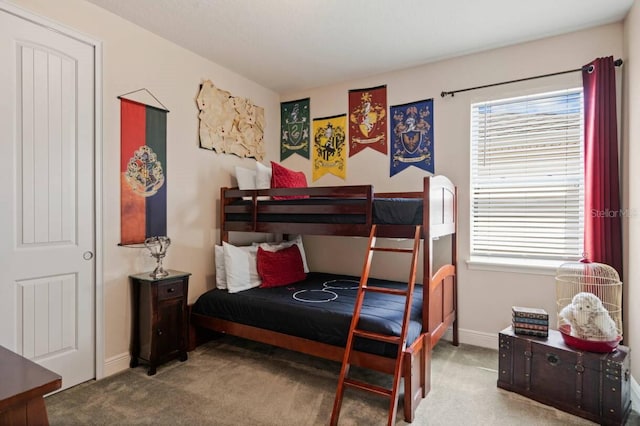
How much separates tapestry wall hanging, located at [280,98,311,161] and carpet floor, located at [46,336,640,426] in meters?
2.39

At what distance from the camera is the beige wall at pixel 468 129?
282 cm

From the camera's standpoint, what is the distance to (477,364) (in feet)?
9.07

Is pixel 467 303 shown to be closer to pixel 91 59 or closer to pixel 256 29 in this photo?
pixel 256 29

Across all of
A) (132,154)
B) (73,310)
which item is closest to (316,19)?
(132,154)

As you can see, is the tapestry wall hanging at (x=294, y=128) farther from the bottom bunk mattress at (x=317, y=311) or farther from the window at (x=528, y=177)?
the window at (x=528, y=177)

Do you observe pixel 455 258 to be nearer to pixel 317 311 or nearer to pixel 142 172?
pixel 317 311

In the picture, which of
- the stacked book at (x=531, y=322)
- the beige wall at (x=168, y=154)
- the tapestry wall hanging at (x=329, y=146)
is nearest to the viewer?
A: the stacked book at (x=531, y=322)

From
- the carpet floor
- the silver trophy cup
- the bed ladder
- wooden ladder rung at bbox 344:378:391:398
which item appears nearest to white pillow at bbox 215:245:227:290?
the silver trophy cup

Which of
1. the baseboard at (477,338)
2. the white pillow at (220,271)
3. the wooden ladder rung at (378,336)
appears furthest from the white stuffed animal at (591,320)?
the white pillow at (220,271)

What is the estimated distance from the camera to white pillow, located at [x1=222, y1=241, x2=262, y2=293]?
9.95ft

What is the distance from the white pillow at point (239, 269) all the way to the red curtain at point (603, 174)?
2.72 metres

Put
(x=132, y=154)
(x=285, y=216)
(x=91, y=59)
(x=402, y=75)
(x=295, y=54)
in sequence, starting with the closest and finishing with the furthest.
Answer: (x=91, y=59), (x=132, y=154), (x=285, y=216), (x=295, y=54), (x=402, y=75)

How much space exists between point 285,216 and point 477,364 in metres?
1.97

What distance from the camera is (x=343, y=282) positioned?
341cm
